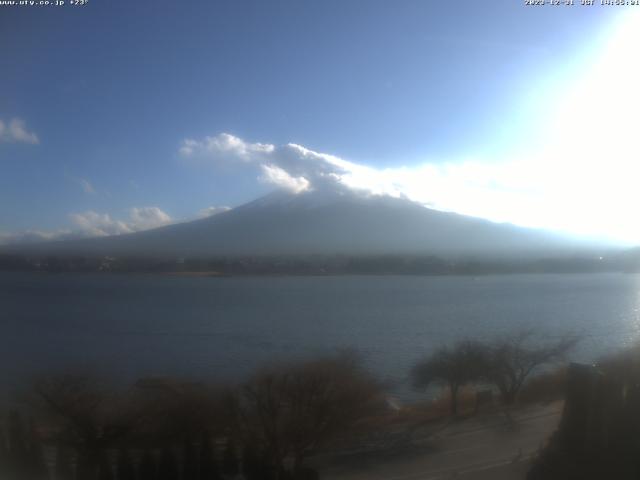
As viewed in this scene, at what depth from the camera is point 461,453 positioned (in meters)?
4.70

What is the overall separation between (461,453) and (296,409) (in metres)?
1.49

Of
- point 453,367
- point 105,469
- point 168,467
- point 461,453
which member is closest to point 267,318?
point 453,367

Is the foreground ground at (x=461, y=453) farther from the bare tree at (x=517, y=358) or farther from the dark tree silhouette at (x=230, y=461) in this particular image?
the dark tree silhouette at (x=230, y=461)

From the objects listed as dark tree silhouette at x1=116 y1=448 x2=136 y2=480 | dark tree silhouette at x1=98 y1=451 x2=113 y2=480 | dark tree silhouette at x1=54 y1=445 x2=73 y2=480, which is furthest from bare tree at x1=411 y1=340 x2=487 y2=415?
dark tree silhouette at x1=54 y1=445 x2=73 y2=480

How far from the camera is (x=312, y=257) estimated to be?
952 cm

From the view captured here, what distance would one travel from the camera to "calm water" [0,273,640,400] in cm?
590

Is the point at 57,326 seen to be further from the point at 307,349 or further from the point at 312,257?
the point at 312,257

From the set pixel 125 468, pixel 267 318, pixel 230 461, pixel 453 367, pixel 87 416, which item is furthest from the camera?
pixel 267 318

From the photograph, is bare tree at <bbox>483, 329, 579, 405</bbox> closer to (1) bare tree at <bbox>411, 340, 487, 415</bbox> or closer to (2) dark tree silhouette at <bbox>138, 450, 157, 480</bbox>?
(1) bare tree at <bbox>411, 340, 487, 415</bbox>

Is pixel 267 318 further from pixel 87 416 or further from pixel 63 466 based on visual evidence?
pixel 63 466

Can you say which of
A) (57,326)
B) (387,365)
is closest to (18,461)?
(57,326)

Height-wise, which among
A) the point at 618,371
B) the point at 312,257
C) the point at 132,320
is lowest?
the point at 618,371

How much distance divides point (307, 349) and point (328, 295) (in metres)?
2.38

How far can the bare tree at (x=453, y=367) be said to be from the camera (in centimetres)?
570
